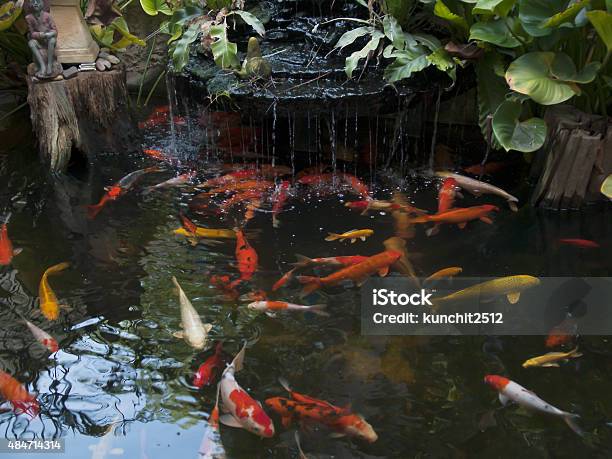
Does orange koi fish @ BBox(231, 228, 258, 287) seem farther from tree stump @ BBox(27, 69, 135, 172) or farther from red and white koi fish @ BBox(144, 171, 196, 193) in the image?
tree stump @ BBox(27, 69, 135, 172)

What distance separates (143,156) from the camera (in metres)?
5.18

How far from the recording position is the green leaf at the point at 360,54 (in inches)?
167

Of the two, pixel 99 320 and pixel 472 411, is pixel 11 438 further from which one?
pixel 472 411

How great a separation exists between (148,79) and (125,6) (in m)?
0.75

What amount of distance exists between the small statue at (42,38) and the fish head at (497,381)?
12.3 ft

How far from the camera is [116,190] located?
14.5ft

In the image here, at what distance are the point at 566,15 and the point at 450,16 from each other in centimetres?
77

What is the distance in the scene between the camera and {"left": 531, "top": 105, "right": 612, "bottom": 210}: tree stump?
Answer: 12.9 ft

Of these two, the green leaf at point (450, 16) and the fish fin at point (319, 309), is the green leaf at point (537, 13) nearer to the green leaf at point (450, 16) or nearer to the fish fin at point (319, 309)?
the green leaf at point (450, 16)

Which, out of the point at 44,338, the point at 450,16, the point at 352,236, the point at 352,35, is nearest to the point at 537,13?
the point at 450,16

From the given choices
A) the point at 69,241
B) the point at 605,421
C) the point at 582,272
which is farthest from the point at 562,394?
the point at 69,241

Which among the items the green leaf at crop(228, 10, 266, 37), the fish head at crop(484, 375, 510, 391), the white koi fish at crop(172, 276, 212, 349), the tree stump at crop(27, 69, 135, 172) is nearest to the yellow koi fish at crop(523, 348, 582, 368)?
the fish head at crop(484, 375, 510, 391)

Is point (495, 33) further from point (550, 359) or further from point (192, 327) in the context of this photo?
point (192, 327)

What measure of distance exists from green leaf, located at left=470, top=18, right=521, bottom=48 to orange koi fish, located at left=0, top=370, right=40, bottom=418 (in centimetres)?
316
